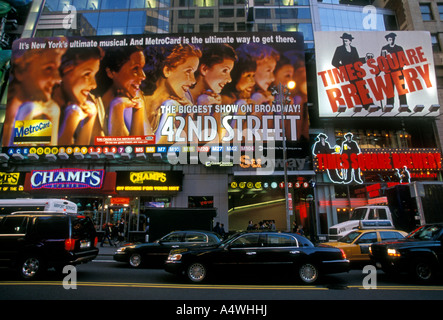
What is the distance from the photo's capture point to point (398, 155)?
21281mm

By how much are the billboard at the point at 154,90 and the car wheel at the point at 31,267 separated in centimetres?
1420

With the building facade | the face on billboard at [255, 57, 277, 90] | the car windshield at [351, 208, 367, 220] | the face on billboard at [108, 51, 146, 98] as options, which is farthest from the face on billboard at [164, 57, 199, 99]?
the car windshield at [351, 208, 367, 220]

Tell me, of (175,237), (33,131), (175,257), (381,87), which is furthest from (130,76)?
(381,87)

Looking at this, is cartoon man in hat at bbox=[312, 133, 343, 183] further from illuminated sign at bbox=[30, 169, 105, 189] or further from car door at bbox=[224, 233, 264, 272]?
illuminated sign at bbox=[30, 169, 105, 189]

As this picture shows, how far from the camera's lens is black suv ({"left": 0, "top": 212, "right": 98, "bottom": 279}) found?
7383mm

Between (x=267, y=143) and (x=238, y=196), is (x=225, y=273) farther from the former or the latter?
(x=238, y=196)

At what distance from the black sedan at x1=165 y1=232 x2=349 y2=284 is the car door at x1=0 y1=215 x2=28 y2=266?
4.40 meters

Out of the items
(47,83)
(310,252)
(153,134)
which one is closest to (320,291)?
(310,252)

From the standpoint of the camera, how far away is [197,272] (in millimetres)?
7355

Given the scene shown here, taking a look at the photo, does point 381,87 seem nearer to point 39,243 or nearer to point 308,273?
point 308,273

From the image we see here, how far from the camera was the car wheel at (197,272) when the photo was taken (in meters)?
7.28

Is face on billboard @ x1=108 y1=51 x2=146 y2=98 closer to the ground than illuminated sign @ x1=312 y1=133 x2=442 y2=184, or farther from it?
farther from it

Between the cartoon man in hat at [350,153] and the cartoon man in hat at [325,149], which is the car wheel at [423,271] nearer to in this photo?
the cartoon man in hat at [325,149]

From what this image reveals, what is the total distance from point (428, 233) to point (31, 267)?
12.2 metres
